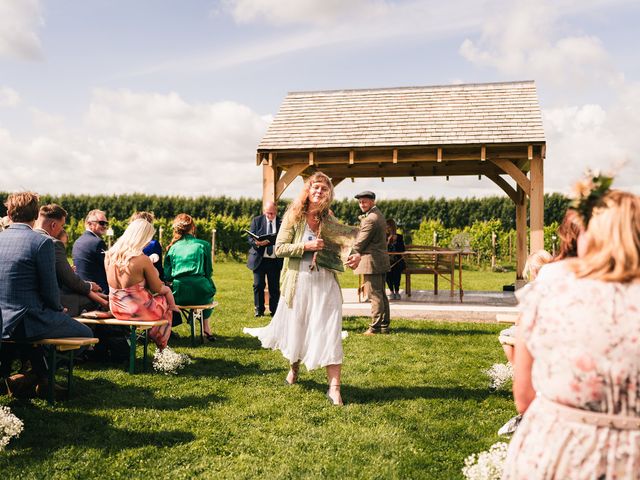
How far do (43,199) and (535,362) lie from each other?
1617 inches

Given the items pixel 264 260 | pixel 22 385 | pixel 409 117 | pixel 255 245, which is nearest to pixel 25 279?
pixel 22 385

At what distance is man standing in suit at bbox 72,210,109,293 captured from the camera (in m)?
7.07

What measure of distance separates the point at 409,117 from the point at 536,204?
3.35 metres

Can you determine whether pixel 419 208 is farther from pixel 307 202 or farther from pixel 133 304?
pixel 307 202

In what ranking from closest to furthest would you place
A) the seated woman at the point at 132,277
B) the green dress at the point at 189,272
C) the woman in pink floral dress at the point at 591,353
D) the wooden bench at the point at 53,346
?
1. the woman in pink floral dress at the point at 591,353
2. the wooden bench at the point at 53,346
3. the seated woman at the point at 132,277
4. the green dress at the point at 189,272

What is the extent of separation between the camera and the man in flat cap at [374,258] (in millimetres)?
9055

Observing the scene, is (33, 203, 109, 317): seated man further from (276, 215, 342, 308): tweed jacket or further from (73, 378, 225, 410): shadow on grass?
(276, 215, 342, 308): tweed jacket

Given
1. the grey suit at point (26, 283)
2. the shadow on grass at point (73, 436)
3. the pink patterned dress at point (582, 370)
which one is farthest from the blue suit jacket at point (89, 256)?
the pink patterned dress at point (582, 370)

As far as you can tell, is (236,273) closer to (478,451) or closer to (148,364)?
(148,364)

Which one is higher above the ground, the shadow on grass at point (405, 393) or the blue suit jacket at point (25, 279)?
the blue suit jacket at point (25, 279)

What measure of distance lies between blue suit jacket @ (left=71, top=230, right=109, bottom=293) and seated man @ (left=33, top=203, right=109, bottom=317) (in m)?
0.21

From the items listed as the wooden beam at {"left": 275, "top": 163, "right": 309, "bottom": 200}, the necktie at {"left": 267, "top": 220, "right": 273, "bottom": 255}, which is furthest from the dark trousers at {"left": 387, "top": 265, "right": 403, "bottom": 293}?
the necktie at {"left": 267, "top": 220, "right": 273, "bottom": 255}

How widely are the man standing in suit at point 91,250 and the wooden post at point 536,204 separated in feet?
25.2

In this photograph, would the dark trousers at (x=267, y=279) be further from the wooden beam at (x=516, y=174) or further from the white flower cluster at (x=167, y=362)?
the wooden beam at (x=516, y=174)
